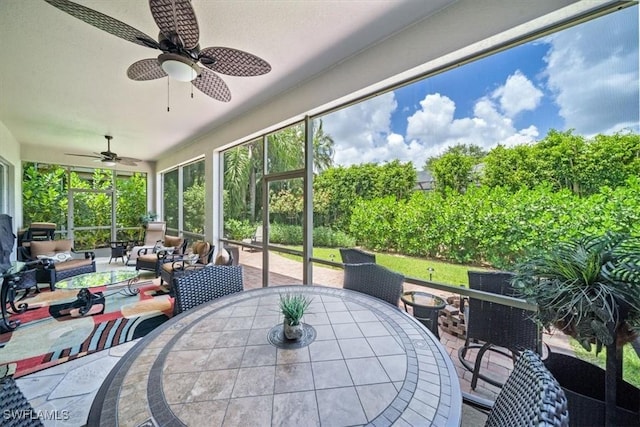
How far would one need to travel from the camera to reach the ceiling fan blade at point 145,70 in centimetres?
203

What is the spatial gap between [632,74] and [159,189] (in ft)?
33.1

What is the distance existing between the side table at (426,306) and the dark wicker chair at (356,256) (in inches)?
22.4

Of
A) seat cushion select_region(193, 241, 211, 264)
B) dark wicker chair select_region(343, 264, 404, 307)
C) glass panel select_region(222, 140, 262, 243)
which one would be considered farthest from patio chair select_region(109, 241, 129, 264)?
dark wicker chair select_region(343, 264, 404, 307)

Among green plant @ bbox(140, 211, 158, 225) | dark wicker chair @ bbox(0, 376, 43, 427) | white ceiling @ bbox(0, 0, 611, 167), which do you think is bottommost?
dark wicker chair @ bbox(0, 376, 43, 427)

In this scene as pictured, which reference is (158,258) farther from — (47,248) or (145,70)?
(145,70)

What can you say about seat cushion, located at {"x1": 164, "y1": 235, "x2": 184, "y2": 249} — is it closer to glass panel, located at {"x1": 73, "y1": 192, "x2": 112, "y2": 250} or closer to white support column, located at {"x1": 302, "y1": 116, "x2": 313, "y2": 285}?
glass panel, located at {"x1": 73, "y1": 192, "x2": 112, "y2": 250}

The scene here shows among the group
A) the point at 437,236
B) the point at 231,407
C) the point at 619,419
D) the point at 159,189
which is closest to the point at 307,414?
the point at 231,407

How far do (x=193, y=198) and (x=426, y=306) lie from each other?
6.14 m

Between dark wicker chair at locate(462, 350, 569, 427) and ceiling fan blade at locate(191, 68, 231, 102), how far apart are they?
272cm

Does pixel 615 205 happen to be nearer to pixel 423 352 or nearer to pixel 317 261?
pixel 423 352

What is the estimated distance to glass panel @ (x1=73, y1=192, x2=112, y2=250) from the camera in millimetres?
6973

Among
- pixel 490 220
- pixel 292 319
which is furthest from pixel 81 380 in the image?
pixel 490 220

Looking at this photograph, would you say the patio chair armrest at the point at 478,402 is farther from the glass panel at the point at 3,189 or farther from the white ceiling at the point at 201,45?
the glass panel at the point at 3,189

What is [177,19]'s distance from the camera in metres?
1.52
